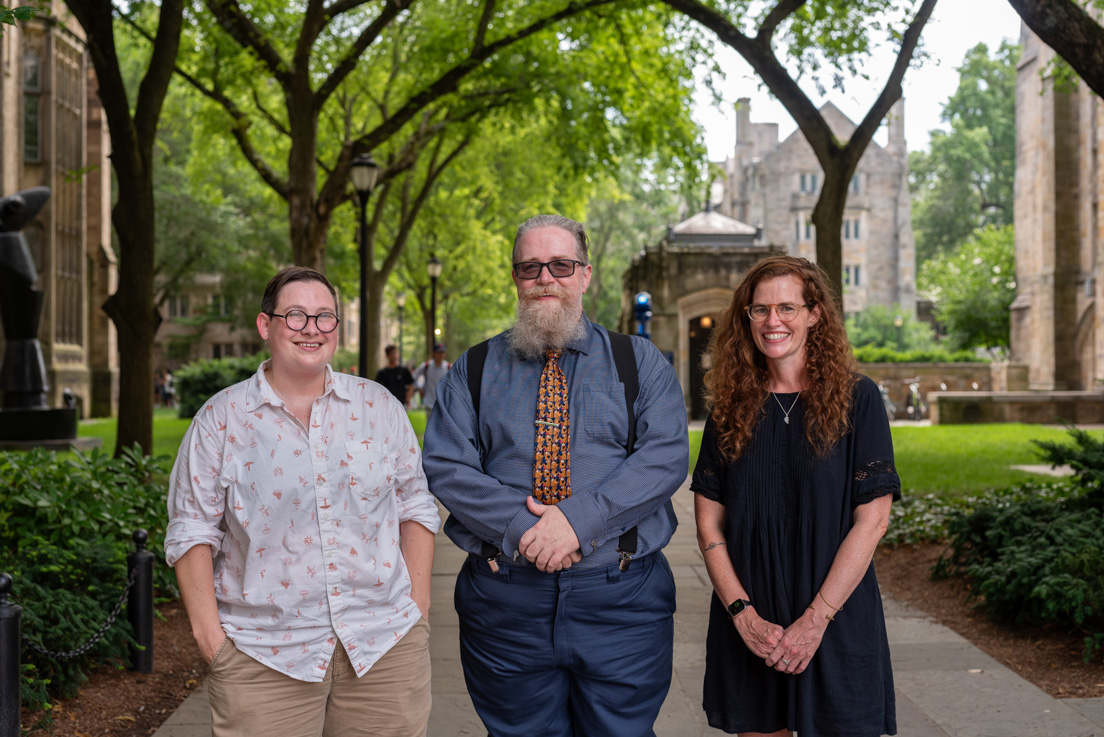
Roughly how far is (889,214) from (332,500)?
2531 inches

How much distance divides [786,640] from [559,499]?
2.54 ft

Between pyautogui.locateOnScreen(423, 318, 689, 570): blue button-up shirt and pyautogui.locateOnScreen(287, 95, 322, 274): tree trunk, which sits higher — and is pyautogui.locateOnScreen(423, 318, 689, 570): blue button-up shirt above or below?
below

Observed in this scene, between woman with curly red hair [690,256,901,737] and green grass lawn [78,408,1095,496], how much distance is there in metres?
5.55

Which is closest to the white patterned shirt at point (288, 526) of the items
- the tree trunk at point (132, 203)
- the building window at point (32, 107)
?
the tree trunk at point (132, 203)

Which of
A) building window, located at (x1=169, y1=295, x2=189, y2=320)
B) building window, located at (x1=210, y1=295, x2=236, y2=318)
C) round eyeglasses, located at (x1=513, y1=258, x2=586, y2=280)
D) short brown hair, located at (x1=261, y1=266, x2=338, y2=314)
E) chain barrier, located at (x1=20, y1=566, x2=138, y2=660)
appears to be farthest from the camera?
building window, located at (x1=169, y1=295, x2=189, y2=320)

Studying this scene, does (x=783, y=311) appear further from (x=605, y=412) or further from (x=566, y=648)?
(x=566, y=648)

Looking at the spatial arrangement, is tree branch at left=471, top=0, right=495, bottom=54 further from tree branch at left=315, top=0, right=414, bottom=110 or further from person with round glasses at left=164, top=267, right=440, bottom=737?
person with round glasses at left=164, top=267, right=440, bottom=737

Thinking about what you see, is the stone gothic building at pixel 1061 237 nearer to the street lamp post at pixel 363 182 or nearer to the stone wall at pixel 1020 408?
the stone wall at pixel 1020 408

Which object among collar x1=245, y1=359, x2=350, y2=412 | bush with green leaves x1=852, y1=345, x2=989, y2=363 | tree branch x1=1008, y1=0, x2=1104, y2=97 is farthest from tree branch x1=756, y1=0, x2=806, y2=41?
bush with green leaves x1=852, y1=345, x2=989, y2=363

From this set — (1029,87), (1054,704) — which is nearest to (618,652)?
(1054,704)

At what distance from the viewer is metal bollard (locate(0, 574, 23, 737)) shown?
3697 mm

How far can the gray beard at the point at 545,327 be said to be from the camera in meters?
3.16

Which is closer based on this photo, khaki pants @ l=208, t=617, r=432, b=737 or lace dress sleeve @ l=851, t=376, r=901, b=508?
khaki pants @ l=208, t=617, r=432, b=737

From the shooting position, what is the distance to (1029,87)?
109 ft
